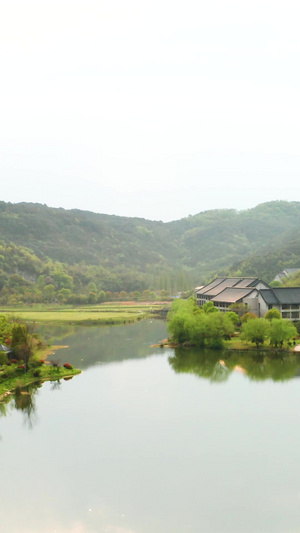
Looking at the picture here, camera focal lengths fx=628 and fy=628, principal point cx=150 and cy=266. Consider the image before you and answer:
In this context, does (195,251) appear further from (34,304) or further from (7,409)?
(7,409)

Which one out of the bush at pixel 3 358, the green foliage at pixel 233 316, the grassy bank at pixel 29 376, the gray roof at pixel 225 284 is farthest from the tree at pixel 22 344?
the gray roof at pixel 225 284

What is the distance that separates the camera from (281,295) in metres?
51.5

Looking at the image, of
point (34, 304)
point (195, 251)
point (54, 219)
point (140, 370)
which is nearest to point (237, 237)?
point (195, 251)

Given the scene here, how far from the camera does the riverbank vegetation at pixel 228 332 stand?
1638 inches

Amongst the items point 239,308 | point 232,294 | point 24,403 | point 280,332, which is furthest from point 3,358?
point 232,294

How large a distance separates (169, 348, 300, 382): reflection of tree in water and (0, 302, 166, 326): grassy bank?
24521 mm

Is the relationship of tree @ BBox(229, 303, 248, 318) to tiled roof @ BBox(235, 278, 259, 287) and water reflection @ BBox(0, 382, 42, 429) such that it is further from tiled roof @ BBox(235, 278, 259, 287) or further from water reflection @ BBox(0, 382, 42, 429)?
water reflection @ BBox(0, 382, 42, 429)

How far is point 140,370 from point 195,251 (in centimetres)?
14496

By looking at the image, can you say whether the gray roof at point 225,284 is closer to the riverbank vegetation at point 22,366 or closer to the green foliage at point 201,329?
the green foliage at point 201,329

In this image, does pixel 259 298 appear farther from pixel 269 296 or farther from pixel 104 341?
pixel 104 341

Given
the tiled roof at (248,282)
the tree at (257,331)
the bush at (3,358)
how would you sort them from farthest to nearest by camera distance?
the tiled roof at (248,282) → the tree at (257,331) → the bush at (3,358)

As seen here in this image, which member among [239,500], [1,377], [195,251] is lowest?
[239,500]

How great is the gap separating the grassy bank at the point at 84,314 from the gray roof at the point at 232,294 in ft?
37.6

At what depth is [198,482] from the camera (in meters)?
19.7
